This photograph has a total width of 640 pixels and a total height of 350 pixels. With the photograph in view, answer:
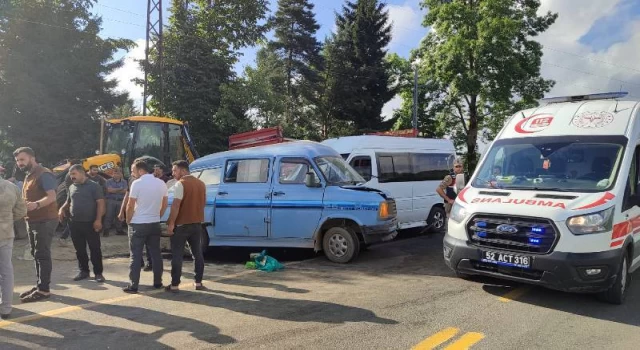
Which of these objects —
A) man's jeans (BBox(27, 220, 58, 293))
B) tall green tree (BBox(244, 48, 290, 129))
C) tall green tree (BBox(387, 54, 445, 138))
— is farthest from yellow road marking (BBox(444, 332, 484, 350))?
tall green tree (BBox(387, 54, 445, 138))

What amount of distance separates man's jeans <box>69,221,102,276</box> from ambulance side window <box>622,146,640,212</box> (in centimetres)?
716

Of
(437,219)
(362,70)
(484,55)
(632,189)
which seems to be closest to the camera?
(632,189)

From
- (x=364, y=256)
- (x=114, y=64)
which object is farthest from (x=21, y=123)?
(x=364, y=256)

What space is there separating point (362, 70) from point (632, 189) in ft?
91.0

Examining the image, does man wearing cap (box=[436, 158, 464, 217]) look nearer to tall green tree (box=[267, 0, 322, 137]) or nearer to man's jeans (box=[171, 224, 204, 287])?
man's jeans (box=[171, 224, 204, 287])

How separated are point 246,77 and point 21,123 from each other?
41.2 ft

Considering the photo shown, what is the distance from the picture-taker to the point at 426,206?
12.5 metres

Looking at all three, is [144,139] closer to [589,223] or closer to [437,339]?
[437,339]

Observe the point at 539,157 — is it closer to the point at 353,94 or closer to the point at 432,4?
the point at 353,94

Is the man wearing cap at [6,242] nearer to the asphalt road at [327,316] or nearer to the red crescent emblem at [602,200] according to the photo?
the asphalt road at [327,316]

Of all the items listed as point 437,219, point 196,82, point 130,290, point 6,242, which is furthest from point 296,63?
point 6,242

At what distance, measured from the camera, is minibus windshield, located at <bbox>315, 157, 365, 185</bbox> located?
8930 millimetres

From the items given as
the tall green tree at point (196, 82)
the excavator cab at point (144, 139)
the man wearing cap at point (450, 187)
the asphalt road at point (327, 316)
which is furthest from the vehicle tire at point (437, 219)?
the tall green tree at point (196, 82)

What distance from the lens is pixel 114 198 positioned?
12.4 meters
